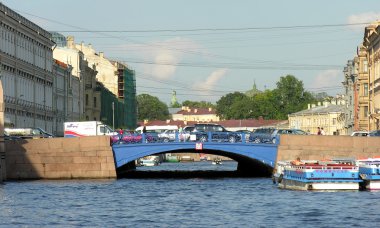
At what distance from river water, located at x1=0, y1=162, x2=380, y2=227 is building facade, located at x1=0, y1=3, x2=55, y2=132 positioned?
87.3 ft

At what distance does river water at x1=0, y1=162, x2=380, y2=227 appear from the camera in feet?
158

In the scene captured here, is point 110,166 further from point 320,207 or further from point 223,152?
point 320,207

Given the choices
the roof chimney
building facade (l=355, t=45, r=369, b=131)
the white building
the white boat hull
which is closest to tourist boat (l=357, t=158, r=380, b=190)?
the white boat hull

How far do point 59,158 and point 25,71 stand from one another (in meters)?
31.0

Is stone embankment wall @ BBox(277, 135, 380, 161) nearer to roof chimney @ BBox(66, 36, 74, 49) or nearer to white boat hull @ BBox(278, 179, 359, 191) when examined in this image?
white boat hull @ BBox(278, 179, 359, 191)

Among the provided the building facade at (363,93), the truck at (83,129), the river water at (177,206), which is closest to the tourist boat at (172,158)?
the building facade at (363,93)

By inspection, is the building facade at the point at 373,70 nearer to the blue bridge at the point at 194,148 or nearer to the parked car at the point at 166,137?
the blue bridge at the point at 194,148

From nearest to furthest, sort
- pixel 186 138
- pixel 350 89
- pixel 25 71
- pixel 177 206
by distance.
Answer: pixel 177 206 → pixel 186 138 → pixel 25 71 → pixel 350 89

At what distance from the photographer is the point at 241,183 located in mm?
77250

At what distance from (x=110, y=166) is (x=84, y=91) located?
6710 cm

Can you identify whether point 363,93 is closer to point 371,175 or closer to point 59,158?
point 59,158

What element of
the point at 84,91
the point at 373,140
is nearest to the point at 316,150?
the point at 373,140

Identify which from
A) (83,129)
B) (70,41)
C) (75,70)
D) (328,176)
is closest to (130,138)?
(83,129)

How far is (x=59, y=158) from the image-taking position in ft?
262
